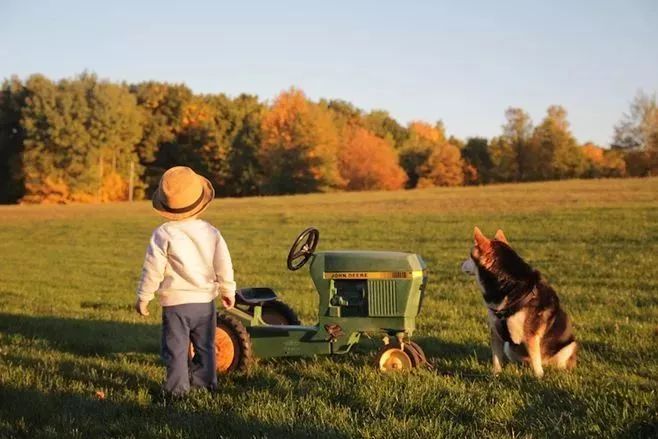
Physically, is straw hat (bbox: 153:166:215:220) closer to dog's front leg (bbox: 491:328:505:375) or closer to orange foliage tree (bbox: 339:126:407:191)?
dog's front leg (bbox: 491:328:505:375)

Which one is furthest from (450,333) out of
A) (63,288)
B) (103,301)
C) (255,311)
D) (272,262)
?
(272,262)

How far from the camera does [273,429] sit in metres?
4.28

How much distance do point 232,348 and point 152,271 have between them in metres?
1.48

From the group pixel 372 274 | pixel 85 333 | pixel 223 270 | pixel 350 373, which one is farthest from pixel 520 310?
pixel 85 333

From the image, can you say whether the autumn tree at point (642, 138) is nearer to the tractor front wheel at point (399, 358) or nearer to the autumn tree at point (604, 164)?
the autumn tree at point (604, 164)

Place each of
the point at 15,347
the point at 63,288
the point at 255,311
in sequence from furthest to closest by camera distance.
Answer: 1. the point at 63,288
2. the point at 15,347
3. the point at 255,311

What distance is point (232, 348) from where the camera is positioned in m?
6.26

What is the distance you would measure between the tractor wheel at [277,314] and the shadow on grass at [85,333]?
137 cm

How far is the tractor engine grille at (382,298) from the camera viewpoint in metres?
6.24

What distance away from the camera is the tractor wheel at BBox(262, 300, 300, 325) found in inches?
292

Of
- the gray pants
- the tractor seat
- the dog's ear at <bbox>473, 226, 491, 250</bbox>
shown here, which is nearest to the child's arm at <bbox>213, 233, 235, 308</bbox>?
the gray pants

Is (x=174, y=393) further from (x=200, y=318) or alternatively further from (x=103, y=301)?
(x=103, y=301)

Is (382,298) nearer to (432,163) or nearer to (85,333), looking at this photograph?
(85,333)

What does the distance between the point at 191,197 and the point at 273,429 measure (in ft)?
6.74
